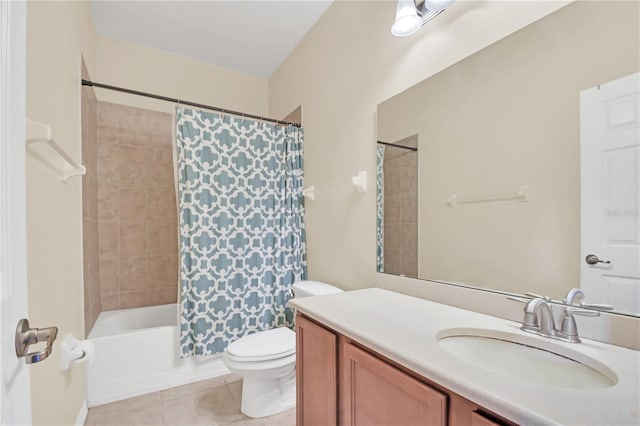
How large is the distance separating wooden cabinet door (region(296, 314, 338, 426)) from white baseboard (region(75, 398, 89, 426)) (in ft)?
4.34

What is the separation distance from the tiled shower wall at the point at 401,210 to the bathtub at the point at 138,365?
63.3 inches

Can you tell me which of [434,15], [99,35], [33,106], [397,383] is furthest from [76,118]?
[397,383]

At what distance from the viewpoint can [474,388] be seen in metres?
0.59

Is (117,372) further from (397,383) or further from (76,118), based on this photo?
(397,383)

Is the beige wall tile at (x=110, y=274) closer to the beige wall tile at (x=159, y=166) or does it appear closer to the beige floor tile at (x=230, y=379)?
the beige wall tile at (x=159, y=166)

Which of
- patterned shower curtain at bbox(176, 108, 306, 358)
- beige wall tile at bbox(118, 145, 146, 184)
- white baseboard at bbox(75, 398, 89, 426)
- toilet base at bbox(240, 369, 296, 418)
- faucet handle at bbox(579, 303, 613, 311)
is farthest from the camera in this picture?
beige wall tile at bbox(118, 145, 146, 184)

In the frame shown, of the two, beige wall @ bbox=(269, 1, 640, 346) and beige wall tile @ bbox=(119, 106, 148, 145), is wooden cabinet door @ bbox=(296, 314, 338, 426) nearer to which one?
beige wall @ bbox=(269, 1, 640, 346)

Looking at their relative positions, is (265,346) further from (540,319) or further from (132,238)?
(132,238)

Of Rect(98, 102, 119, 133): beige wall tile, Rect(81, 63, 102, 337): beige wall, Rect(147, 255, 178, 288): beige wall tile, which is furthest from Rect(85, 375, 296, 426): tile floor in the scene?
Rect(98, 102, 119, 133): beige wall tile

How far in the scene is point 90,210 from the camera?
217 cm

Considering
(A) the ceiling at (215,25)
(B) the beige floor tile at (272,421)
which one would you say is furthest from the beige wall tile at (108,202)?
(B) the beige floor tile at (272,421)

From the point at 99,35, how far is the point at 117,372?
2.67 metres

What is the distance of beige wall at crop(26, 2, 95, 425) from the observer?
3.32ft

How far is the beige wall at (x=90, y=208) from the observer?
1917 millimetres
